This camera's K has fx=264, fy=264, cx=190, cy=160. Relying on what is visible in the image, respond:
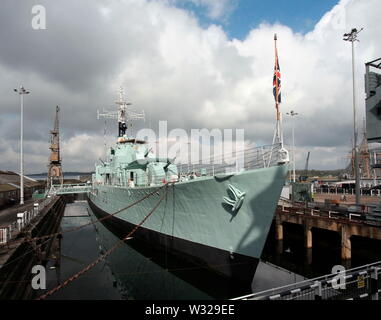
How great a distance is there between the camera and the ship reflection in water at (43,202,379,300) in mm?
9867

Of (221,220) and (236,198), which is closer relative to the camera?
(236,198)

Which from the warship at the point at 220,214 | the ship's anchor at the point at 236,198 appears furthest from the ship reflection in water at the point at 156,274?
the ship's anchor at the point at 236,198

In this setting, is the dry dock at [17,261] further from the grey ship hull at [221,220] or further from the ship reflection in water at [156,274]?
the grey ship hull at [221,220]

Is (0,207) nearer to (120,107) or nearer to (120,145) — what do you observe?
(120,145)

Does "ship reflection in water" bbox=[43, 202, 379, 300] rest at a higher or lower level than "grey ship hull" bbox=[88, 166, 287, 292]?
lower

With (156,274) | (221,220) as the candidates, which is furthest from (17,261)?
(221,220)

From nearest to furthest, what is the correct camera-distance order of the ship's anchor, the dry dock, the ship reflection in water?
1. the dry dock
2. the ship's anchor
3. the ship reflection in water

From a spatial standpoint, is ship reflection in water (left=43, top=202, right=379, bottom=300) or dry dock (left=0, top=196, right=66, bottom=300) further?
ship reflection in water (left=43, top=202, right=379, bottom=300)

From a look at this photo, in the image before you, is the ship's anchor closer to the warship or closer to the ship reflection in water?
the warship

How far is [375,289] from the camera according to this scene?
6.07 metres

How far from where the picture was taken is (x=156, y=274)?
456 inches

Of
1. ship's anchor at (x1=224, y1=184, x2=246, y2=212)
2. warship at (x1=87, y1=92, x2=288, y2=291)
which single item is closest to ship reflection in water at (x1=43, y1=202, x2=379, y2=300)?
warship at (x1=87, y1=92, x2=288, y2=291)

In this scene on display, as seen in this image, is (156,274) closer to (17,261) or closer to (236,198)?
(17,261)
